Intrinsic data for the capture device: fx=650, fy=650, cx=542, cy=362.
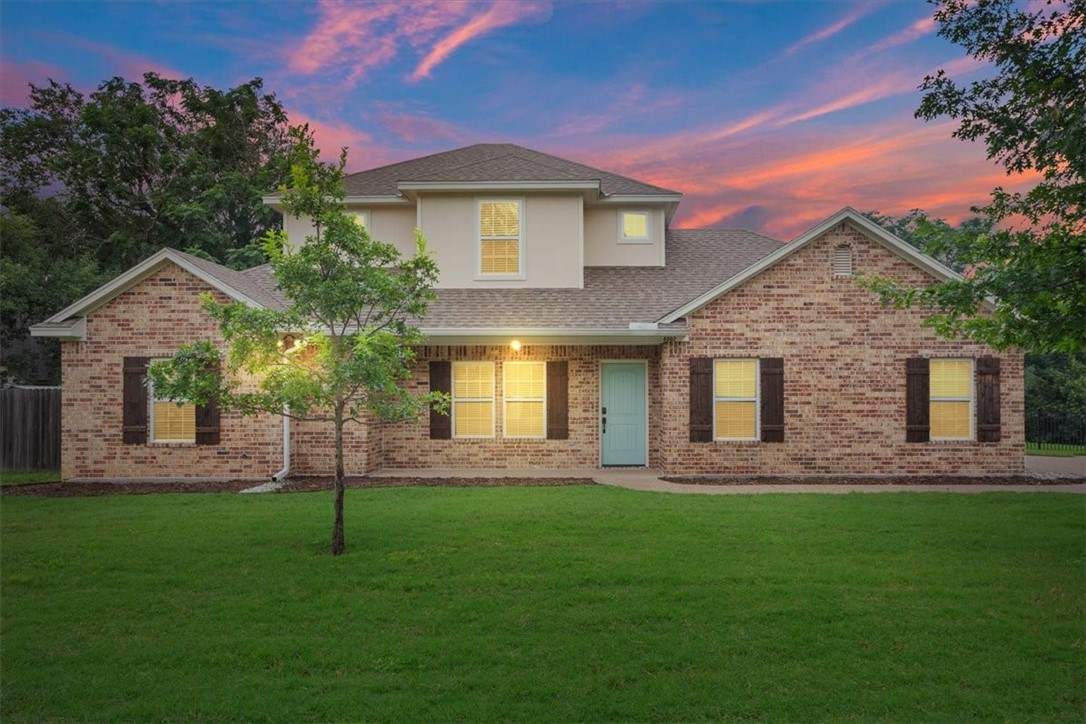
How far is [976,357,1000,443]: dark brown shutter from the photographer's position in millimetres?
12695

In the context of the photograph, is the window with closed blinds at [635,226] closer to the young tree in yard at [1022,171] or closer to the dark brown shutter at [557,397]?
the dark brown shutter at [557,397]

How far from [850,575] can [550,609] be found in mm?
3081

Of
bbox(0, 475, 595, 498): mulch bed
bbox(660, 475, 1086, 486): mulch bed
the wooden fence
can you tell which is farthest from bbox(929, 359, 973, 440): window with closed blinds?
the wooden fence

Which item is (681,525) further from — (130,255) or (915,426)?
(130,255)

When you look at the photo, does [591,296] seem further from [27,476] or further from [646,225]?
[27,476]

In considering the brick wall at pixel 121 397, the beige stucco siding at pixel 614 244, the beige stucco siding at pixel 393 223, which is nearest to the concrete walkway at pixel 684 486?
the brick wall at pixel 121 397

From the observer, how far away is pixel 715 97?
14922mm

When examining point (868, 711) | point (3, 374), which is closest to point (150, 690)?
point (868, 711)

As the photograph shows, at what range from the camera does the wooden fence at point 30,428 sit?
14.6 metres

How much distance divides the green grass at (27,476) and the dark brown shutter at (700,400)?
495 inches

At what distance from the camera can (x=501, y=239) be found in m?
14.8

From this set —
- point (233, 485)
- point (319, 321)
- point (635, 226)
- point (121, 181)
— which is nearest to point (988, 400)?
point (635, 226)

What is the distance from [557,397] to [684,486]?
3.36 metres

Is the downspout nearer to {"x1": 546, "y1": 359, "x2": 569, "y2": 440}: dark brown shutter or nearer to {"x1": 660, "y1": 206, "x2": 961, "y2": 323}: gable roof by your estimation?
{"x1": 546, "y1": 359, "x2": 569, "y2": 440}: dark brown shutter
